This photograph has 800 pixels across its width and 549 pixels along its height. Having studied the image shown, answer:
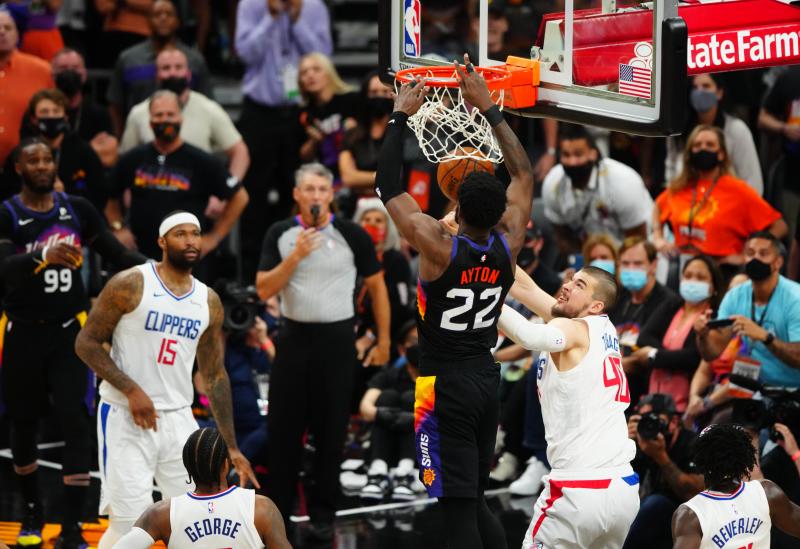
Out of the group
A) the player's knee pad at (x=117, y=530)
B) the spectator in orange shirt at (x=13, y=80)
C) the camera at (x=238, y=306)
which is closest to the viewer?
the player's knee pad at (x=117, y=530)

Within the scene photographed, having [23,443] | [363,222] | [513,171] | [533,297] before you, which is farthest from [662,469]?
[23,443]

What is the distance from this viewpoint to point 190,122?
40.1ft

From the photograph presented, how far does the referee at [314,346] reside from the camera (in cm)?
945

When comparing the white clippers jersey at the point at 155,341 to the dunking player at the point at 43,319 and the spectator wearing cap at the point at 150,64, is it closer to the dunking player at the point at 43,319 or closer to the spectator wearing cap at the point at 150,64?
the dunking player at the point at 43,319

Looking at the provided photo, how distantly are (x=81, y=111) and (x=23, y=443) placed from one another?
4.13 meters

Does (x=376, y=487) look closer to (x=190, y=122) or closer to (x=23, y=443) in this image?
(x=23, y=443)

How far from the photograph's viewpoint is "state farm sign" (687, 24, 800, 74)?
7.28m

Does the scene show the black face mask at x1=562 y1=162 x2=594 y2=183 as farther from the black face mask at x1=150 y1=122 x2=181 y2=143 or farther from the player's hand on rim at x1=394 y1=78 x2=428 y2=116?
the player's hand on rim at x1=394 y1=78 x2=428 y2=116

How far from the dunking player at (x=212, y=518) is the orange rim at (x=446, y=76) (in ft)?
7.05

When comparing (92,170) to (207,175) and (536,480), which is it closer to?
(207,175)

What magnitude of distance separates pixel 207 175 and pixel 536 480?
137 inches

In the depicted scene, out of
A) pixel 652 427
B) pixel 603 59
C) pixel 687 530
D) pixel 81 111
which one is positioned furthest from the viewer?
pixel 81 111

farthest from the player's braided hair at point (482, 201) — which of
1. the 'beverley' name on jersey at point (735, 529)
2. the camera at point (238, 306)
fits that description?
the camera at point (238, 306)

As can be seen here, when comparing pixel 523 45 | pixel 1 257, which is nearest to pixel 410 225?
pixel 1 257
